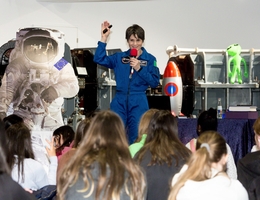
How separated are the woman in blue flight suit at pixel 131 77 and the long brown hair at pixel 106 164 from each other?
2.01m

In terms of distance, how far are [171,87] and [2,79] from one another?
80.4 inches

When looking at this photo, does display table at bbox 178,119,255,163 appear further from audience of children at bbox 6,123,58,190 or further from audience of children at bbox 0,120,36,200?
audience of children at bbox 0,120,36,200

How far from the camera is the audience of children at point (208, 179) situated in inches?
92.0

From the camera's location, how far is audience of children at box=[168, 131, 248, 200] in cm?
234

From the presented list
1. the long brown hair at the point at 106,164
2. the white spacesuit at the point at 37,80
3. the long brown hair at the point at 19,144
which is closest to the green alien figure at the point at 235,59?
the white spacesuit at the point at 37,80

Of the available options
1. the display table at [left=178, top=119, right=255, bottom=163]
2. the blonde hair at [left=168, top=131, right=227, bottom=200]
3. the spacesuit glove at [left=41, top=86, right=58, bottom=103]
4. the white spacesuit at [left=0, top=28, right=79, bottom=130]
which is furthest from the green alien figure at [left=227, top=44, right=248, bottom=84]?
the blonde hair at [left=168, top=131, right=227, bottom=200]

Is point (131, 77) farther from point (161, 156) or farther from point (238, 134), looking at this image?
point (161, 156)

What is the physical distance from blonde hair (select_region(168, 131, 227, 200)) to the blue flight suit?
1964mm

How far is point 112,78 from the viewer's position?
688cm

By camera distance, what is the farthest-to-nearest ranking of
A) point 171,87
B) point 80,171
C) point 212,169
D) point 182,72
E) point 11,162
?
point 182,72
point 171,87
point 11,162
point 212,169
point 80,171

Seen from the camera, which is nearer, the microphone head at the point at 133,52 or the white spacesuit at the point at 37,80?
the microphone head at the point at 133,52

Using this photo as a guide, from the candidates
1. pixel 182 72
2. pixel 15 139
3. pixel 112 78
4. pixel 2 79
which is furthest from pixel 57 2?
pixel 15 139

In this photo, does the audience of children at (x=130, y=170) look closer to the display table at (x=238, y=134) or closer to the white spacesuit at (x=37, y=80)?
the display table at (x=238, y=134)

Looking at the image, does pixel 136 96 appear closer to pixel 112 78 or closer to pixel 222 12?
pixel 112 78
